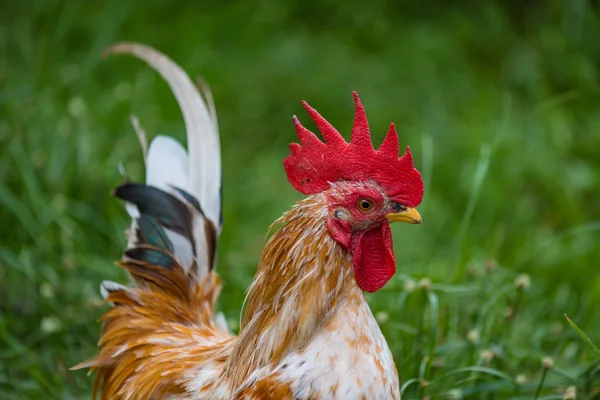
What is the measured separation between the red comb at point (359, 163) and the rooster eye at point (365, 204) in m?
0.07

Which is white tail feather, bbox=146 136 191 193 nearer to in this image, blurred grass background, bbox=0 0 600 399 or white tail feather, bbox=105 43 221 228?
white tail feather, bbox=105 43 221 228

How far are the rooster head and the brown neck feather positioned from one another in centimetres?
4

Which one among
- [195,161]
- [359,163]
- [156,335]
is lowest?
[156,335]

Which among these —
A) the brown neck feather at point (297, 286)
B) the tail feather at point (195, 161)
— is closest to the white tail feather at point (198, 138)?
the tail feather at point (195, 161)

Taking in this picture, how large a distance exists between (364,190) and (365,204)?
0.15 feet

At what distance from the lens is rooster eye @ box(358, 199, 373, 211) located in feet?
8.18

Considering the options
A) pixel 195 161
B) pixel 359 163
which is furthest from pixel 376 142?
pixel 359 163

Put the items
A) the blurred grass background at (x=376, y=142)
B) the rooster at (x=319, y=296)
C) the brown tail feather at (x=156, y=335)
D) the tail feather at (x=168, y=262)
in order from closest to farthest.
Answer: the rooster at (x=319, y=296), the brown tail feather at (x=156, y=335), the tail feather at (x=168, y=262), the blurred grass background at (x=376, y=142)

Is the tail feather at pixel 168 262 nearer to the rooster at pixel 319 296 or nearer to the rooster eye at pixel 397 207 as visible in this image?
the rooster at pixel 319 296

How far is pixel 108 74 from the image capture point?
6.14 meters

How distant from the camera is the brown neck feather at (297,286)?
2496 mm

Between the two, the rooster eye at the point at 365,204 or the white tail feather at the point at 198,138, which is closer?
the rooster eye at the point at 365,204

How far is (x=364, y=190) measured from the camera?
2486 mm

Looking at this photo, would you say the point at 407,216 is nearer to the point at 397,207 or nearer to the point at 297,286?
the point at 397,207
